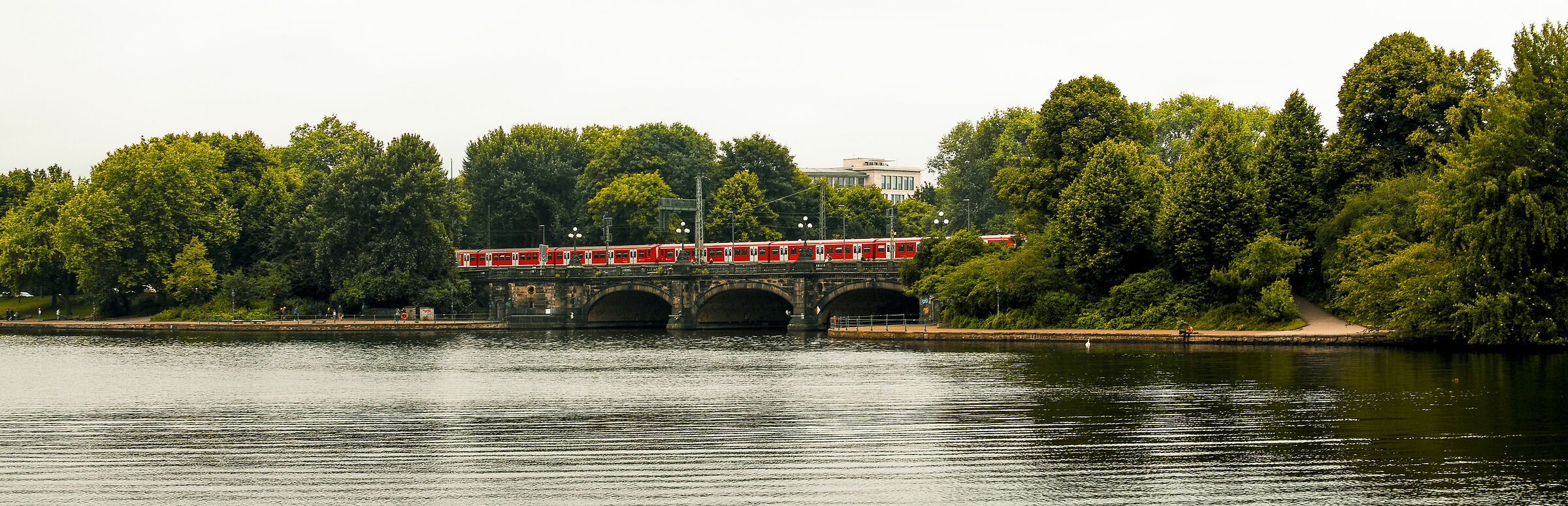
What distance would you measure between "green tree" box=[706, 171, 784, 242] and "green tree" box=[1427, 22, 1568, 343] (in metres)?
60.1

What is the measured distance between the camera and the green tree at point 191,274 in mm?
82500

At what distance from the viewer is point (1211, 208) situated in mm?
55594

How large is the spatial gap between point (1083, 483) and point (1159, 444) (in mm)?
4460

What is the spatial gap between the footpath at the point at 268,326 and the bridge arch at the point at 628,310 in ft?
21.0

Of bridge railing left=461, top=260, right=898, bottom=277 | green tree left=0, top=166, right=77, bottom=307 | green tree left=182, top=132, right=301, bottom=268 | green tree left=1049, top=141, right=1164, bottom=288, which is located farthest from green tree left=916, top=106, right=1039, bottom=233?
green tree left=0, top=166, right=77, bottom=307

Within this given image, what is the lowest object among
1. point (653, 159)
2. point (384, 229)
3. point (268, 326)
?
point (268, 326)

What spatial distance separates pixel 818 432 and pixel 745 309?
194ft

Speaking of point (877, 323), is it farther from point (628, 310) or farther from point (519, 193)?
point (519, 193)

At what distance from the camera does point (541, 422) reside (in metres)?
28.2

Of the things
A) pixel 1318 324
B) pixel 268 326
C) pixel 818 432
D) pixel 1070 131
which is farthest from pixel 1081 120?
pixel 268 326

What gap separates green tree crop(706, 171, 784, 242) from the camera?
99.7 meters

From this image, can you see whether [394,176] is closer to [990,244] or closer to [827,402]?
[990,244]

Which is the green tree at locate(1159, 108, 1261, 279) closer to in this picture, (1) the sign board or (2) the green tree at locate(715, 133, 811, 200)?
(1) the sign board

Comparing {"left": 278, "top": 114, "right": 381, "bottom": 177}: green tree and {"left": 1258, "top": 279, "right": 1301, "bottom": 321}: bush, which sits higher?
{"left": 278, "top": 114, "right": 381, "bottom": 177}: green tree
